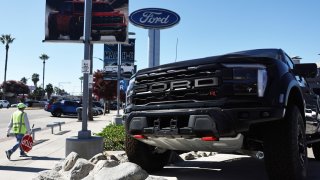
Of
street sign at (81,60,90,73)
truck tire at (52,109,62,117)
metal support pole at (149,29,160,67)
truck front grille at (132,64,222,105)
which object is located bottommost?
truck tire at (52,109,62,117)

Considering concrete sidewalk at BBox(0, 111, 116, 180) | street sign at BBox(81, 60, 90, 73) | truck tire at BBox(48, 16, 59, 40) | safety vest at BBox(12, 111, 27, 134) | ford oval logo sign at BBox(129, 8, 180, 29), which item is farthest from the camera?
ford oval logo sign at BBox(129, 8, 180, 29)

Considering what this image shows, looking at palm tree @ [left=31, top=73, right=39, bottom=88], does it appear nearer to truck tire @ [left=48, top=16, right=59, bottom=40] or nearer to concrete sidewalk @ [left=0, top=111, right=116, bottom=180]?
truck tire @ [left=48, top=16, right=59, bottom=40]

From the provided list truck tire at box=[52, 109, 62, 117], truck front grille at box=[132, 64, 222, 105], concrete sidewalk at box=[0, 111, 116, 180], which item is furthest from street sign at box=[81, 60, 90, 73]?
truck tire at box=[52, 109, 62, 117]

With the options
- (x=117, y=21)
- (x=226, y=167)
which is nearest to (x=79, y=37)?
(x=117, y=21)

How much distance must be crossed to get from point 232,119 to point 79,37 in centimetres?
923

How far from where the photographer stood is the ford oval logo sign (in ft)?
49.2

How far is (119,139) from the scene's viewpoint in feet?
37.6

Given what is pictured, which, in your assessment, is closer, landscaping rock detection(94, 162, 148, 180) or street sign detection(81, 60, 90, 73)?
landscaping rock detection(94, 162, 148, 180)

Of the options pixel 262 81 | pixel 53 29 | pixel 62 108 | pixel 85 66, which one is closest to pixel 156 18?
pixel 53 29

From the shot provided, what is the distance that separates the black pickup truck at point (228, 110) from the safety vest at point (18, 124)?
611cm

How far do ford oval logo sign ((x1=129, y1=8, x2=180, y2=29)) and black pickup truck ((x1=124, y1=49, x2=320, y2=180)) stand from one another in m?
9.67

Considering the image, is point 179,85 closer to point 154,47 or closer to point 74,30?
point 74,30

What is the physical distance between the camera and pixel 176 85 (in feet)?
16.9

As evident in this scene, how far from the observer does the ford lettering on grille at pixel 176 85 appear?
4.86 meters
